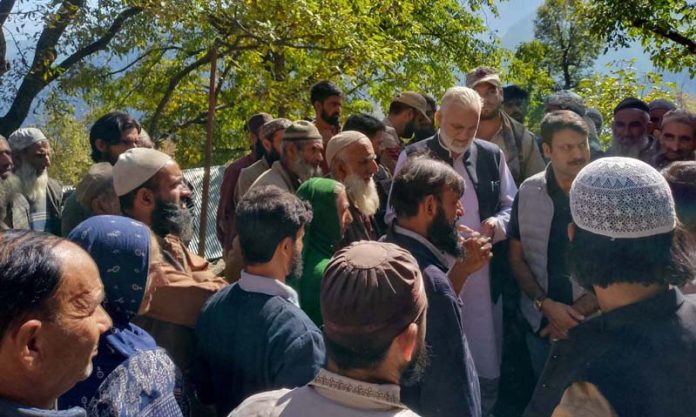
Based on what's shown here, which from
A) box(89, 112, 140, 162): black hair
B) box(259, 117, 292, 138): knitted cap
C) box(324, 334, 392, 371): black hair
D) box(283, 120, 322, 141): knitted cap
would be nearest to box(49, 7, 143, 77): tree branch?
box(259, 117, 292, 138): knitted cap

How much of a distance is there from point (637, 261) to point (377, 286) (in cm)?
74

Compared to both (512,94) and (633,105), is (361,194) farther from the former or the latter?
(512,94)

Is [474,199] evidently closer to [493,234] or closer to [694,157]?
[493,234]

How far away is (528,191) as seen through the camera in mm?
4277

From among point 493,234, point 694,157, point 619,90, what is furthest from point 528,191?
point 619,90

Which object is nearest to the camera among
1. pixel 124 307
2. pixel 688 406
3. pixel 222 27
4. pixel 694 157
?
pixel 688 406

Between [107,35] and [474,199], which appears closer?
[474,199]

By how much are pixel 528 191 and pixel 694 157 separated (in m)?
1.66

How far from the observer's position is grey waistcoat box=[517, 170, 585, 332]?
4.21 meters

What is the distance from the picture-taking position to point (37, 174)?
6.29 m

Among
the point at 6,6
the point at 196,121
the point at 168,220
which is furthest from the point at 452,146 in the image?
the point at 196,121

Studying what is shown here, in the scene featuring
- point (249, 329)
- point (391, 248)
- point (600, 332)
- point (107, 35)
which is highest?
point (107, 35)

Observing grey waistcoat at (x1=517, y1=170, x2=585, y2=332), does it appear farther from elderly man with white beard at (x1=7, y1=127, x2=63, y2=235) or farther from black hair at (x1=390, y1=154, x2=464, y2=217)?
elderly man with white beard at (x1=7, y1=127, x2=63, y2=235)

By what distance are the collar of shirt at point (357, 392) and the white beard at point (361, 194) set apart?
2.67 metres
